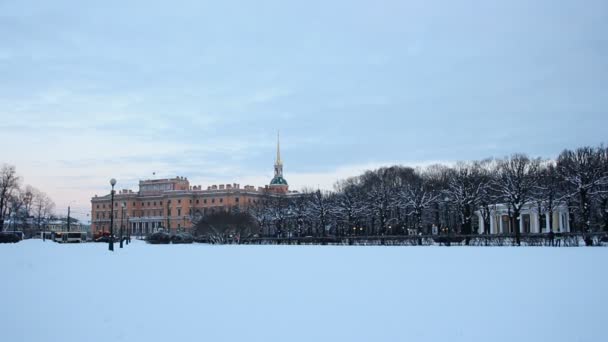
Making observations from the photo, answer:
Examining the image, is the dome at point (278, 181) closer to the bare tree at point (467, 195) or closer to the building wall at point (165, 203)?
the building wall at point (165, 203)

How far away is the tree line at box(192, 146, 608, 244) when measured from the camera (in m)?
63.3

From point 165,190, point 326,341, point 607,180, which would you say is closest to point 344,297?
point 326,341

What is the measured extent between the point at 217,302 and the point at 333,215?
78626mm

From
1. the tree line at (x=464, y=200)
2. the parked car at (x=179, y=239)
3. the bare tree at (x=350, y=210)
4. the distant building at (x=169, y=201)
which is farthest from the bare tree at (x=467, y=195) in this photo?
the distant building at (x=169, y=201)

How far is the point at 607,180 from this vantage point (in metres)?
→ 59.8

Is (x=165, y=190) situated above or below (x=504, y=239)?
above

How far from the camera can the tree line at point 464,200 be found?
63312 millimetres

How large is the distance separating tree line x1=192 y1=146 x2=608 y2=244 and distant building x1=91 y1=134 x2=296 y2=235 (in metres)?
54.7

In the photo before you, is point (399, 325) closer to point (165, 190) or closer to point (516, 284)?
point (516, 284)

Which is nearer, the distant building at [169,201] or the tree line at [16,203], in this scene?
the tree line at [16,203]

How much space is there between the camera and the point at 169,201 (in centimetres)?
17725

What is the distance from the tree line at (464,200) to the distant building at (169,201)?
54694mm

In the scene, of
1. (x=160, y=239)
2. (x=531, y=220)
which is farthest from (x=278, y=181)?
(x=531, y=220)

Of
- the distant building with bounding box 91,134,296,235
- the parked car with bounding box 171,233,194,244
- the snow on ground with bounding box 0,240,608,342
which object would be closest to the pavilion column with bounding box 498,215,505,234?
the parked car with bounding box 171,233,194,244
